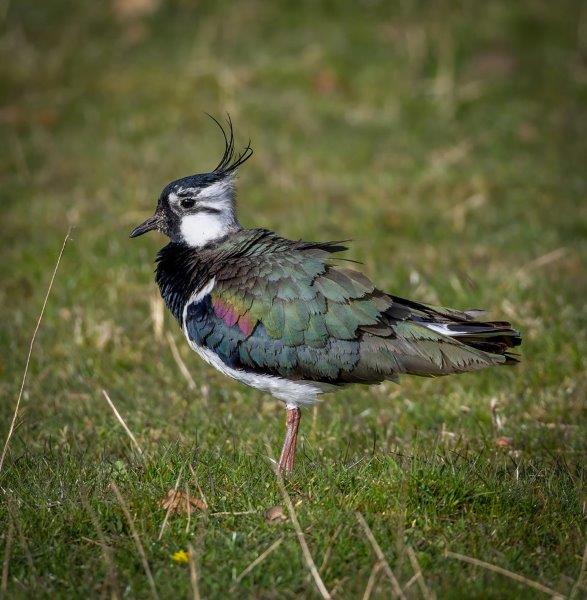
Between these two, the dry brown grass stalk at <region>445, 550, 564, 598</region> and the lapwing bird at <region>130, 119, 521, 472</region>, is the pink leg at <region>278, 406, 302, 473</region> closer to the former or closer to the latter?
the lapwing bird at <region>130, 119, 521, 472</region>

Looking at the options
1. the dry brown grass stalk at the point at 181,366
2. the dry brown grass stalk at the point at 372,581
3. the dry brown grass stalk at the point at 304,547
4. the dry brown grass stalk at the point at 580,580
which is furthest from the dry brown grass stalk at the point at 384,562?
the dry brown grass stalk at the point at 181,366

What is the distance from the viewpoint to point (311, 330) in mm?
4629

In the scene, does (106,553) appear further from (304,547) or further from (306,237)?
(306,237)

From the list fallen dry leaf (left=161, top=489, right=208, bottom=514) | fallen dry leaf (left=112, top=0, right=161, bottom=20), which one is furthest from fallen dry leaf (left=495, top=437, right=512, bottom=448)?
fallen dry leaf (left=112, top=0, right=161, bottom=20)

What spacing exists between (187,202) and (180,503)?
6.29 ft

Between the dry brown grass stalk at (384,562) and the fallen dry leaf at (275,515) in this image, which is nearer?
the dry brown grass stalk at (384,562)

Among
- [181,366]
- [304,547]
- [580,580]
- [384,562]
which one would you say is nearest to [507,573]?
[580,580]

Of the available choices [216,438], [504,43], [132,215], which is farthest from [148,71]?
[216,438]

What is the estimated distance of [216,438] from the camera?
5.25 metres

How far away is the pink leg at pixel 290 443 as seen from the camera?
468cm

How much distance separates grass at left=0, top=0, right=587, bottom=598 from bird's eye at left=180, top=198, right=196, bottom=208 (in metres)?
1.23

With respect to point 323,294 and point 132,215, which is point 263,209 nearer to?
point 132,215

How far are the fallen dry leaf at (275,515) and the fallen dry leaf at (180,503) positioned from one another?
27 centimetres

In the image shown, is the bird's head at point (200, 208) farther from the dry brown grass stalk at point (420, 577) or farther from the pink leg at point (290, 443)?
the dry brown grass stalk at point (420, 577)
